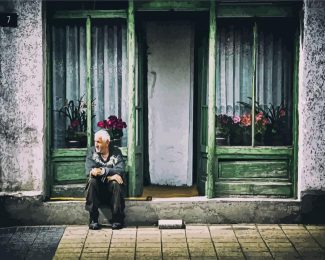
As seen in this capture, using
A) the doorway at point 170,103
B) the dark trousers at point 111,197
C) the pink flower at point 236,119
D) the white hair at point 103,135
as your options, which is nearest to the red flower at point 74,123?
the white hair at point 103,135

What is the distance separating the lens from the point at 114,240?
8375 mm

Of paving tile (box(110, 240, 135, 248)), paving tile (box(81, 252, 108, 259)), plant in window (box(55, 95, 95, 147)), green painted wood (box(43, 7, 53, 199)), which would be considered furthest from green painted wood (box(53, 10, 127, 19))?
paving tile (box(81, 252, 108, 259))

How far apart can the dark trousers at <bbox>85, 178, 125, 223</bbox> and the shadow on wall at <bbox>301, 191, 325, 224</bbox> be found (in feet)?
8.61

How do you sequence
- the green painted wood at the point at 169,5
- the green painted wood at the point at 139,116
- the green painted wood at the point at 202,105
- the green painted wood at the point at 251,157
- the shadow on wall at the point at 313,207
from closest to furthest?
the shadow on wall at the point at 313,207
the green painted wood at the point at 169,5
the green painted wood at the point at 251,157
the green painted wood at the point at 139,116
the green painted wood at the point at 202,105

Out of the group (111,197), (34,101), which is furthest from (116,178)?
(34,101)

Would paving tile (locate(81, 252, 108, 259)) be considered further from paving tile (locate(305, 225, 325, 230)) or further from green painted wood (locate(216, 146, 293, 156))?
paving tile (locate(305, 225, 325, 230))

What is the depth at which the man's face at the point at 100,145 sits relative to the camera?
8.95 m

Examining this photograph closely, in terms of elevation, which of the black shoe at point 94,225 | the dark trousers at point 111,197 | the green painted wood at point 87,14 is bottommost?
the black shoe at point 94,225

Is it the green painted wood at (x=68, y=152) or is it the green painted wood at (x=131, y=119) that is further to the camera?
the green painted wood at (x=68, y=152)

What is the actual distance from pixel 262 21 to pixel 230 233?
317cm

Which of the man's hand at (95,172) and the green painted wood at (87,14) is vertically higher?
the green painted wood at (87,14)

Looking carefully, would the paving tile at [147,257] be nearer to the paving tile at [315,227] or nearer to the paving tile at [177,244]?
the paving tile at [177,244]

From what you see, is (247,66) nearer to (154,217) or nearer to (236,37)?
(236,37)

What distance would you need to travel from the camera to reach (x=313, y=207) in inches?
360
